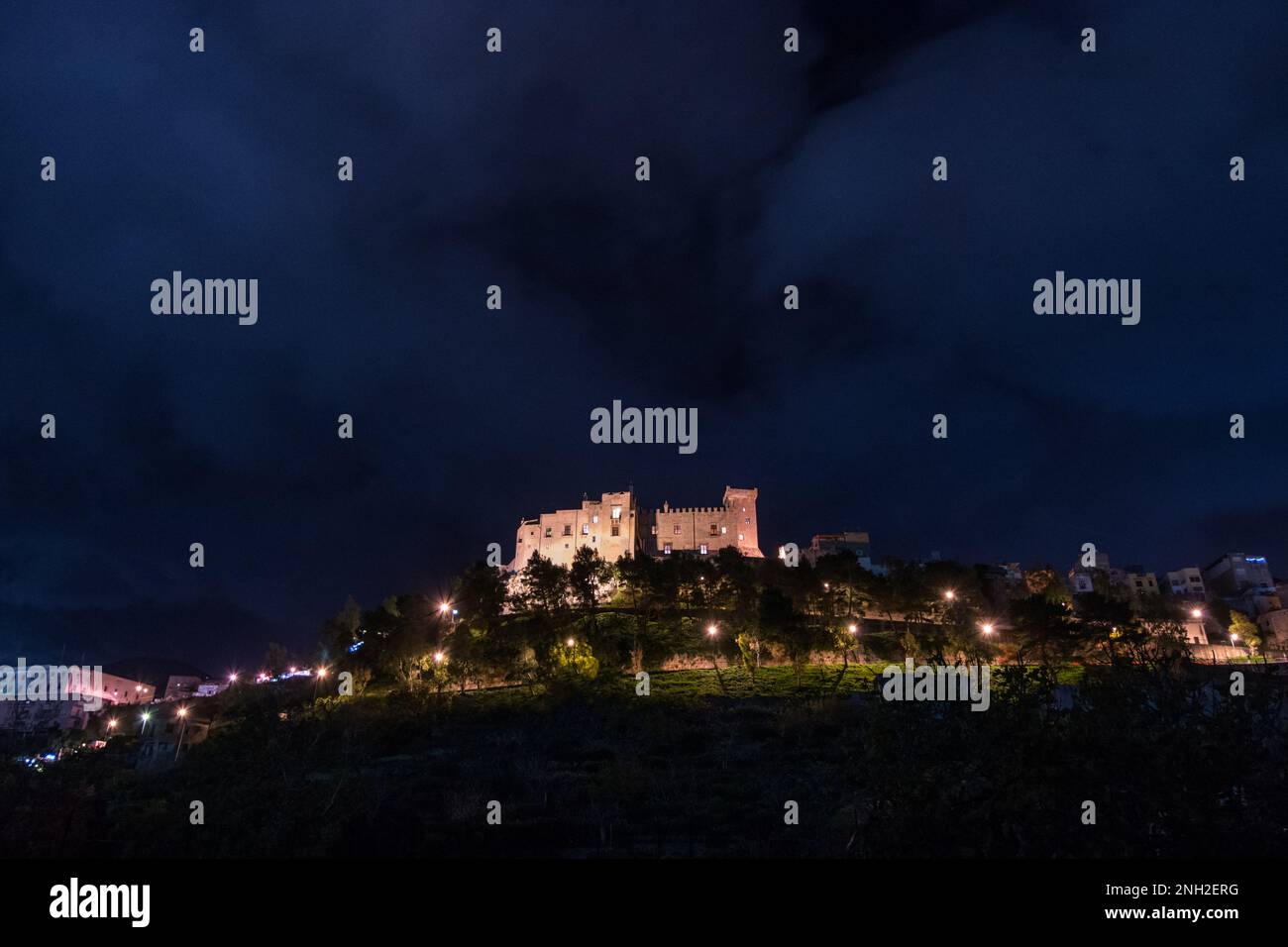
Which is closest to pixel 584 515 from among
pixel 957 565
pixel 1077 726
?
pixel 957 565

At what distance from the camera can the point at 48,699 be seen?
259 feet

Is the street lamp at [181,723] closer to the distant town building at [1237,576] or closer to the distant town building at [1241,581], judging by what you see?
the distant town building at [1241,581]

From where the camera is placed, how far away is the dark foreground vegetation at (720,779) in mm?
9891

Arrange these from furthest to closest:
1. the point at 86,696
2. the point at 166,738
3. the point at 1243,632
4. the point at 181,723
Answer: the point at 86,696 < the point at 1243,632 < the point at 181,723 < the point at 166,738

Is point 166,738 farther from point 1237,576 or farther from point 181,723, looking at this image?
point 1237,576

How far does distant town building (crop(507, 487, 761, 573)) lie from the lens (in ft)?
304

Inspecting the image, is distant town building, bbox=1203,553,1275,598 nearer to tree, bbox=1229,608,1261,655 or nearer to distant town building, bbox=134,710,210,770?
tree, bbox=1229,608,1261,655

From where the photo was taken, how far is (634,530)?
94.4 m

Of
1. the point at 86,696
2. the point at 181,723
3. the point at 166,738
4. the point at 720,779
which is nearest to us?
the point at 720,779

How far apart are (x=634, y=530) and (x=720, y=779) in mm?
70213

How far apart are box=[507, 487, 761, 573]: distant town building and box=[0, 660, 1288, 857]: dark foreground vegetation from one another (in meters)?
53.0

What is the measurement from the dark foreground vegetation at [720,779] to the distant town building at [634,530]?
52991 millimetres

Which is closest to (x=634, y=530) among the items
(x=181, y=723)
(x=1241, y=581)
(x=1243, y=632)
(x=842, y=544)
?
(x=842, y=544)

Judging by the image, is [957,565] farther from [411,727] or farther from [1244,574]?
[1244,574]
